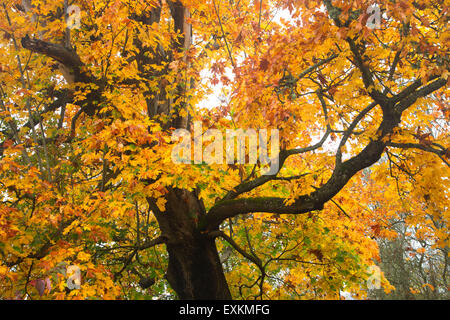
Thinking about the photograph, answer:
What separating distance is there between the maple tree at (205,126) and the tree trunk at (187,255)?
0.08ft

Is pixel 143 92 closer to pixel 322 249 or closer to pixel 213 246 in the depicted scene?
pixel 213 246

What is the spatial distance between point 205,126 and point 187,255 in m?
2.46

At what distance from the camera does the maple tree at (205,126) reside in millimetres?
3637

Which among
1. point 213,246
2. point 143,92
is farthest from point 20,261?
point 143,92

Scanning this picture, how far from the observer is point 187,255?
17.2ft

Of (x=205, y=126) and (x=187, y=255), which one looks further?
(x=205, y=126)

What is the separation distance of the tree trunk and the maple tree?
0.02 metres

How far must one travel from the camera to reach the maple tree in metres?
3.64

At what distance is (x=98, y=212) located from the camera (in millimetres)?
4082

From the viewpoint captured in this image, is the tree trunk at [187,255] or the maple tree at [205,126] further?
the tree trunk at [187,255]

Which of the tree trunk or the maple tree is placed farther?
the tree trunk

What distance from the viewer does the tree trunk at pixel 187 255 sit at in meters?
5.18

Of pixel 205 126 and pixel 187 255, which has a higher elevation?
pixel 205 126
